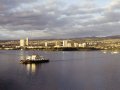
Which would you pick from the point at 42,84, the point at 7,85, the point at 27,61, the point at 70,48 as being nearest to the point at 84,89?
the point at 42,84

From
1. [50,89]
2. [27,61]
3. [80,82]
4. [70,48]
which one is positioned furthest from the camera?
[70,48]

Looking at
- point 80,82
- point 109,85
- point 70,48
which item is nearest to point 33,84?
point 80,82

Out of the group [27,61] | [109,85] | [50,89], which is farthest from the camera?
[27,61]

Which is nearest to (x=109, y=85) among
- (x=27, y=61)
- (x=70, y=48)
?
(x=27, y=61)

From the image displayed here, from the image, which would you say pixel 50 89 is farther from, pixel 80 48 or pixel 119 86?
pixel 80 48

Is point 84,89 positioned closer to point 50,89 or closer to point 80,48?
point 50,89

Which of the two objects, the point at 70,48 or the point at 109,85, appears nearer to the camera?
the point at 109,85

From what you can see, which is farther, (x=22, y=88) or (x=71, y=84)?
(x=71, y=84)

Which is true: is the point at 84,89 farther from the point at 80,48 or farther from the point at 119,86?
the point at 80,48

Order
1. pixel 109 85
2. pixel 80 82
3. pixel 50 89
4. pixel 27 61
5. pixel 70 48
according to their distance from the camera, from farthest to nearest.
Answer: pixel 70 48, pixel 27 61, pixel 80 82, pixel 109 85, pixel 50 89
